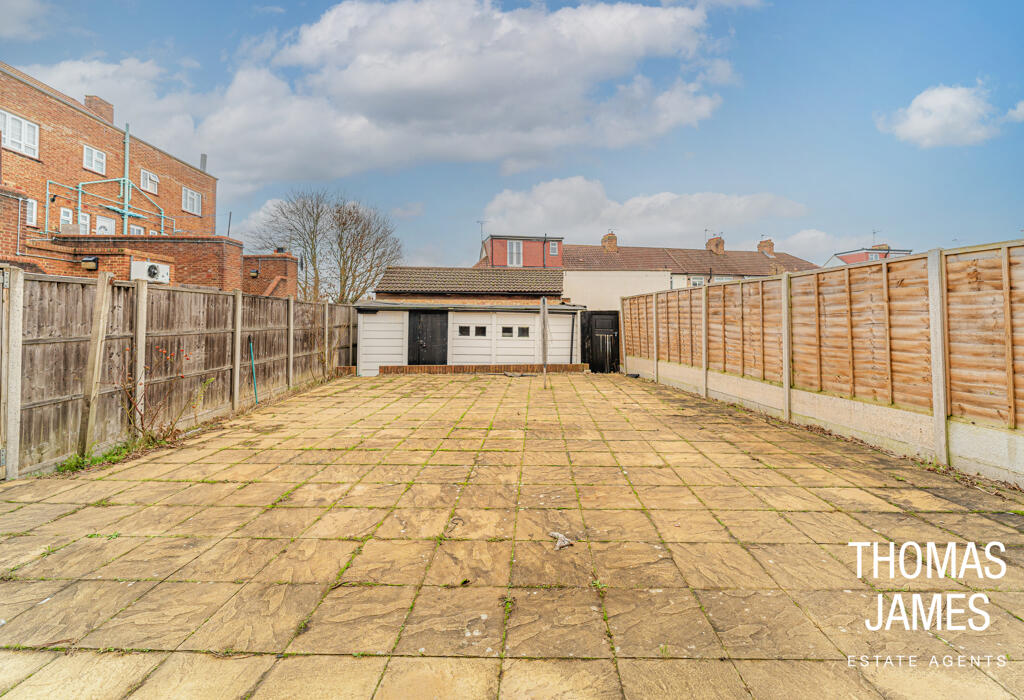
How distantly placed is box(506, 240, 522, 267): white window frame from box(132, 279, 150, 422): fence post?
88.7ft

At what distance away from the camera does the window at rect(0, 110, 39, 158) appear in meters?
16.5

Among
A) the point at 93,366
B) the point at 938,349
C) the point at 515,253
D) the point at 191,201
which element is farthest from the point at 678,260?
the point at 93,366

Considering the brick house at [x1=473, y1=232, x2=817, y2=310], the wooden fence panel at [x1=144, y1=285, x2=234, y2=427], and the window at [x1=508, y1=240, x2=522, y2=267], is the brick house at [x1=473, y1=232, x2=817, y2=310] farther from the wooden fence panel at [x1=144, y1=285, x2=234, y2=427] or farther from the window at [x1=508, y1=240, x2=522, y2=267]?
the wooden fence panel at [x1=144, y1=285, x2=234, y2=427]

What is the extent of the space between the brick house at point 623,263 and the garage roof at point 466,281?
8137mm

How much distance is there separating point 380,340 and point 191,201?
21633 mm

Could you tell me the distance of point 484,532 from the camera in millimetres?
3240

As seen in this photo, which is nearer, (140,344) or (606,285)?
(140,344)

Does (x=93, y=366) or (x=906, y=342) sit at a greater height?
(x=906, y=342)

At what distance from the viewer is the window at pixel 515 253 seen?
31.6m

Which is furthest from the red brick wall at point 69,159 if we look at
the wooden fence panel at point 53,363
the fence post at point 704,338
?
the fence post at point 704,338

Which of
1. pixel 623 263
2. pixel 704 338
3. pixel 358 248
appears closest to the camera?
pixel 704 338

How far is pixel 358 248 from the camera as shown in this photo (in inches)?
1048

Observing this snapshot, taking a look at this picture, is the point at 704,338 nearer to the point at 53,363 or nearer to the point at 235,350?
the point at 235,350

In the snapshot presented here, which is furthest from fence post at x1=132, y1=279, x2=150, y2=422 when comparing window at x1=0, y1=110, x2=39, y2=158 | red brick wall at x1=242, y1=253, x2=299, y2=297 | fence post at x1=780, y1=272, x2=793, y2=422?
window at x1=0, y1=110, x2=39, y2=158
